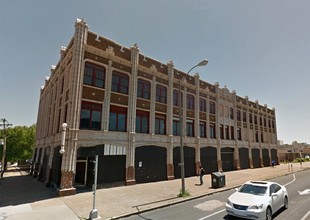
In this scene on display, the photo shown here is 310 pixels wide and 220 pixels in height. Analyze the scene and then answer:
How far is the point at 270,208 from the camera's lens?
9.27 metres

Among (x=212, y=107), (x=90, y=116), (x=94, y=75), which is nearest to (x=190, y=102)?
(x=212, y=107)

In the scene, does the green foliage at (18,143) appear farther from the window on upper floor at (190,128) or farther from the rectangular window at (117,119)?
the window on upper floor at (190,128)

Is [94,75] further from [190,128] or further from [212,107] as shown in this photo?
[212,107]

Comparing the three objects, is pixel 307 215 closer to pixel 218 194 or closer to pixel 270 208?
pixel 270 208

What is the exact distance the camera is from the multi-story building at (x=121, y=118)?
17.2m

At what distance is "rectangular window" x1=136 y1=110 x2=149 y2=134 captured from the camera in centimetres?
2131

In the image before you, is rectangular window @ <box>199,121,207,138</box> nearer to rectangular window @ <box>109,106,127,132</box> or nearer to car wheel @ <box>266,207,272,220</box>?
rectangular window @ <box>109,106,127,132</box>

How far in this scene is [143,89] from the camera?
22.4 meters

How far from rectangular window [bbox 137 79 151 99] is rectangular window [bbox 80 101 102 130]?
509 centimetres

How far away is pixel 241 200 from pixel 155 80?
16.4m

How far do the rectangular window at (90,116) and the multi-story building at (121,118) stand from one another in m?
0.08

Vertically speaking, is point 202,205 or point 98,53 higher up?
point 98,53

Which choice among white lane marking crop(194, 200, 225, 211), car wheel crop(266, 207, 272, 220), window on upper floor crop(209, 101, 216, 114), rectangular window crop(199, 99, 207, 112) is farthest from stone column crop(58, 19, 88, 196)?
window on upper floor crop(209, 101, 216, 114)

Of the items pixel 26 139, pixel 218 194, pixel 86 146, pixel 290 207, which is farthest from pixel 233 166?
pixel 26 139
